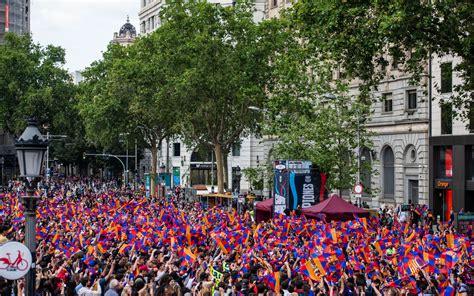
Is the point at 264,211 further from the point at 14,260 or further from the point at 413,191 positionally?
the point at 14,260

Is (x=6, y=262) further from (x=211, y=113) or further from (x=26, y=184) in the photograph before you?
(x=211, y=113)

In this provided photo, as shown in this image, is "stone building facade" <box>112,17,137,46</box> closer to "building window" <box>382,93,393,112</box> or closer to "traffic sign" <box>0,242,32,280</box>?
"building window" <box>382,93,393,112</box>

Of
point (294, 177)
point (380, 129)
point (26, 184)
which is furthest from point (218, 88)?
point (26, 184)

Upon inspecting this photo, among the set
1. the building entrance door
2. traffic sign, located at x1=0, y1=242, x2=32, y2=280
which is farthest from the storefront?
traffic sign, located at x1=0, y1=242, x2=32, y2=280

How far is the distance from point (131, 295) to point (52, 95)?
3137 inches

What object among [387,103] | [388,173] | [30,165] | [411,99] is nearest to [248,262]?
[30,165]

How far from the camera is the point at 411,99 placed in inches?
A: 1854

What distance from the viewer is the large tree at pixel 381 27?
940 inches

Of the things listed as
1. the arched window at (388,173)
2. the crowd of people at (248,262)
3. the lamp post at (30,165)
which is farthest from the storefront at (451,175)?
the lamp post at (30,165)

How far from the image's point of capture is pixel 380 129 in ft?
165

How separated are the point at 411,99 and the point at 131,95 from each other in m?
25.3

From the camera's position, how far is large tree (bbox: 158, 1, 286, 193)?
171ft

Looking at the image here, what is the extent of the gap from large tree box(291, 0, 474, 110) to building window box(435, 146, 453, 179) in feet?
59.4

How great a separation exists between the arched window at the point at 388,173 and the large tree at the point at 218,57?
837cm
